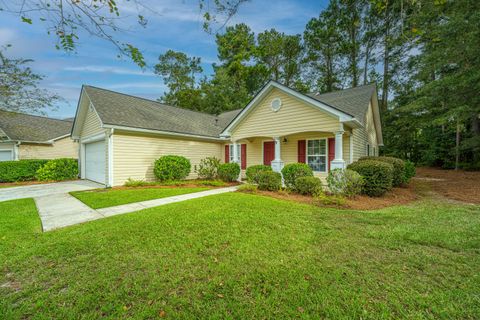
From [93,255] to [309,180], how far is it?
249 inches

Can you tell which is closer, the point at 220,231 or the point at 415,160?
the point at 220,231

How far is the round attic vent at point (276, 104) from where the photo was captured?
1005 cm

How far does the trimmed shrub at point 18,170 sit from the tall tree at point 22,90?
148 inches

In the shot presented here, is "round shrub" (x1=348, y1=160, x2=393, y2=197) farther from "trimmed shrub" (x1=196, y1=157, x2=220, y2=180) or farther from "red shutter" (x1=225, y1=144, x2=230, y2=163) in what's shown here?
"red shutter" (x1=225, y1=144, x2=230, y2=163)

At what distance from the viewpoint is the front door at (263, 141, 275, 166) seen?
12.2m

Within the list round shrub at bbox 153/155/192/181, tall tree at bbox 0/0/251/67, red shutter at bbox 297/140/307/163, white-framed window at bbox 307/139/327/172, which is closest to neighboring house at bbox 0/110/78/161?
round shrub at bbox 153/155/192/181

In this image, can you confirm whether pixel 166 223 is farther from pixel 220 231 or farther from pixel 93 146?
pixel 93 146

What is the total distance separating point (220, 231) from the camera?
159 inches

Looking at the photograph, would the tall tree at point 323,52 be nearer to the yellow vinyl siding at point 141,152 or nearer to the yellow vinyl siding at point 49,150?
the yellow vinyl siding at point 141,152

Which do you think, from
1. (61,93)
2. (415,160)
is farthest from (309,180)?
(415,160)

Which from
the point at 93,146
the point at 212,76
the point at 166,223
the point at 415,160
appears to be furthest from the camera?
the point at 212,76

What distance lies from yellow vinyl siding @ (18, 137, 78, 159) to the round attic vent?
18.0 m

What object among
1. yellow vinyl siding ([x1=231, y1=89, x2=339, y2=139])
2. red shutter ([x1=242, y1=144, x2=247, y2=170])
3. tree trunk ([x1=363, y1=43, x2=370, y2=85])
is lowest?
red shutter ([x1=242, y1=144, x2=247, y2=170])

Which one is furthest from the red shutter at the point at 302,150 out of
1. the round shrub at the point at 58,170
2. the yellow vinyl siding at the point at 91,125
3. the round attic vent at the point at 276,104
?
the round shrub at the point at 58,170
